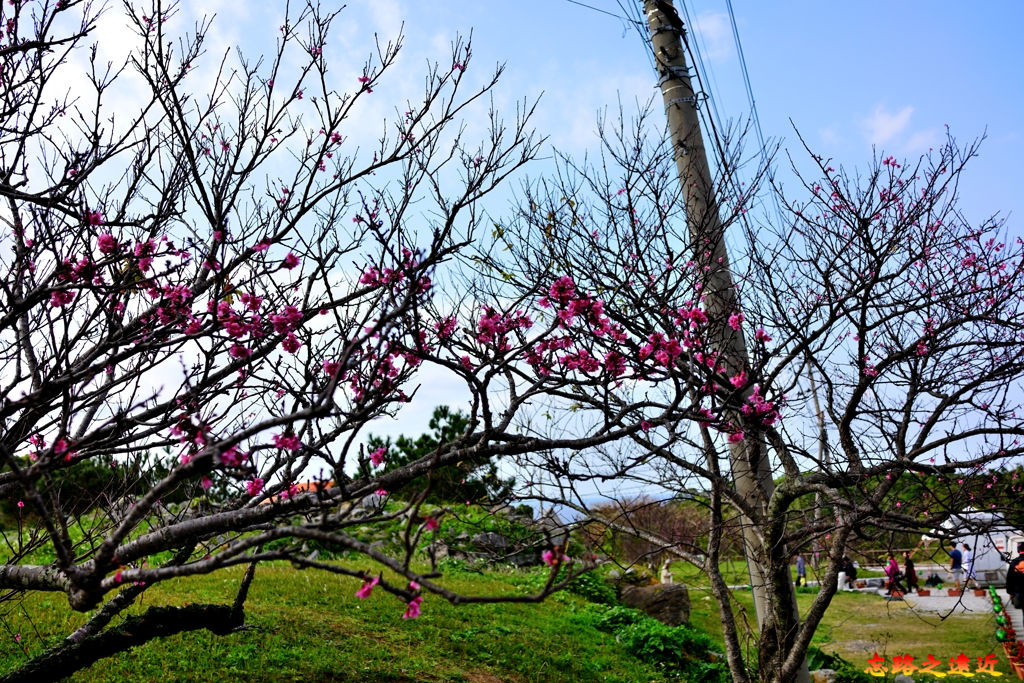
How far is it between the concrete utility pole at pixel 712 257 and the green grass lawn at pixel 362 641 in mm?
1269

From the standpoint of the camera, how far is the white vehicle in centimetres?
523

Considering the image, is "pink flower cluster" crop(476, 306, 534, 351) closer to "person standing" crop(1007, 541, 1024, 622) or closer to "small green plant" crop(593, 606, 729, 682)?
"small green plant" crop(593, 606, 729, 682)

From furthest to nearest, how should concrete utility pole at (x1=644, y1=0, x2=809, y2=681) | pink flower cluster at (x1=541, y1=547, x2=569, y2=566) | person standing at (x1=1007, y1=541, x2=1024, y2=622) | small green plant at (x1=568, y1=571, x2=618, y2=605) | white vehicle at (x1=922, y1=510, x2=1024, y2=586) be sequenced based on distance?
small green plant at (x1=568, y1=571, x2=618, y2=605) → person standing at (x1=1007, y1=541, x2=1024, y2=622) → concrete utility pole at (x1=644, y1=0, x2=809, y2=681) → white vehicle at (x1=922, y1=510, x2=1024, y2=586) → pink flower cluster at (x1=541, y1=547, x2=569, y2=566)

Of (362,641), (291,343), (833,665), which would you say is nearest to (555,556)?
(291,343)

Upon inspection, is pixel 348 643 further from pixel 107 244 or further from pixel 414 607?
pixel 414 607

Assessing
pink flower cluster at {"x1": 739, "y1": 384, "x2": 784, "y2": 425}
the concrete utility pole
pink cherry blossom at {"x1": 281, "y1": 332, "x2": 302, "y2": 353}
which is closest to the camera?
pink cherry blossom at {"x1": 281, "y1": 332, "x2": 302, "y2": 353}

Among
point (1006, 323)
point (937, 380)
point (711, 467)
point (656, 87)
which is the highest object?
point (656, 87)

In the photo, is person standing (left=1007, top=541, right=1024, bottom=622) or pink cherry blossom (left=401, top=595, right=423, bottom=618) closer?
pink cherry blossom (left=401, top=595, right=423, bottom=618)

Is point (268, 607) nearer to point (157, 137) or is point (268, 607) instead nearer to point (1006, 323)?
point (157, 137)

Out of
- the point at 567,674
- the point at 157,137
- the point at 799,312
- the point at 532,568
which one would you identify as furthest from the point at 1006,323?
the point at 532,568

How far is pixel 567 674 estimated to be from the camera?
8.34 meters

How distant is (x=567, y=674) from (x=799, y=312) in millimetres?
4758

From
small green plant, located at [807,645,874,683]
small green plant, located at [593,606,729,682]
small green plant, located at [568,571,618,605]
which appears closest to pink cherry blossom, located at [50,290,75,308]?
small green plant, located at [593,606,729,682]

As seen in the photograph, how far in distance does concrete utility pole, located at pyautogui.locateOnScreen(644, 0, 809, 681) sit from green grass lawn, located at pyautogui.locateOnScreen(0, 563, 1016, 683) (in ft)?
4.16
